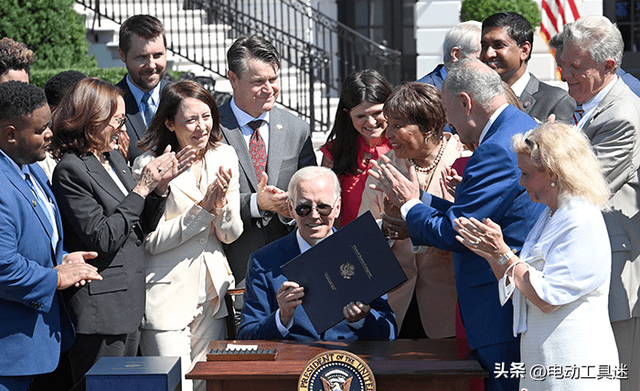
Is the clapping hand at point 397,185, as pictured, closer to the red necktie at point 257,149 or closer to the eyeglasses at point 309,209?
the eyeglasses at point 309,209

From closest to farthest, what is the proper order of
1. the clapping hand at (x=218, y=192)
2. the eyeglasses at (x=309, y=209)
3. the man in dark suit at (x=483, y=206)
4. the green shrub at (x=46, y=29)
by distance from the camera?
1. the man in dark suit at (x=483, y=206)
2. the eyeglasses at (x=309, y=209)
3. the clapping hand at (x=218, y=192)
4. the green shrub at (x=46, y=29)

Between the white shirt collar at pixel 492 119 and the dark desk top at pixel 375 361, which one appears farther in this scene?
the white shirt collar at pixel 492 119

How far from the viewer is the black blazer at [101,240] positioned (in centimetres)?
394

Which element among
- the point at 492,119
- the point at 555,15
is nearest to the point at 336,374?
the point at 492,119

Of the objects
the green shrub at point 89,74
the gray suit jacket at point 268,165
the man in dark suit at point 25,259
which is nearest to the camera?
the man in dark suit at point 25,259

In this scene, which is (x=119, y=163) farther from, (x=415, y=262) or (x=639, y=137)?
(x=639, y=137)

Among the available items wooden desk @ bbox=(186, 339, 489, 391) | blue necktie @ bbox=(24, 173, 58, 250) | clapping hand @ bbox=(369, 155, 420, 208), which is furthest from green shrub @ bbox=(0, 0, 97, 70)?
wooden desk @ bbox=(186, 339, 489, 391)

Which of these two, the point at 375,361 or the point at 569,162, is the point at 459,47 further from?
the point at 375,361

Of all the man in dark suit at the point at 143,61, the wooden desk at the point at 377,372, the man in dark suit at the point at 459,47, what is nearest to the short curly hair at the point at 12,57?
the man in dark suit at the point at 143,61

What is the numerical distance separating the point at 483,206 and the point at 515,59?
2468mm

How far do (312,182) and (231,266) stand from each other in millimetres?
1108

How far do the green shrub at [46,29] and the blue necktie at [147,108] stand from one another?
710 centimetres

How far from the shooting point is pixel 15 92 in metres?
3.63

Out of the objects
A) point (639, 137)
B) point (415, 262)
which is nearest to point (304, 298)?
point (415, 262)
